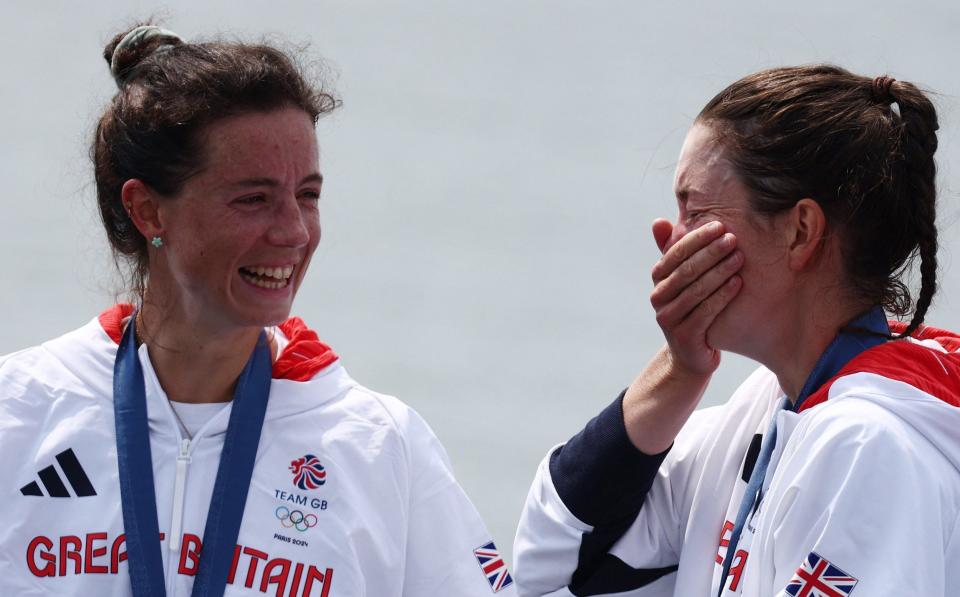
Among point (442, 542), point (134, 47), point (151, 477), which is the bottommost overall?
point (442, 542)

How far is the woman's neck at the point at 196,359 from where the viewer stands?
2703mm

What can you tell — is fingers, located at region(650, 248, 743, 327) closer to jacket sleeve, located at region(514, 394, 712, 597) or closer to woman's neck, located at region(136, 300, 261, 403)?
jacket sleeve, located at region(514, 394, 712, 597)

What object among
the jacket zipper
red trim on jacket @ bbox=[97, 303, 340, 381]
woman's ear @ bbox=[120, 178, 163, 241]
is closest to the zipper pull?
the jacket zipper

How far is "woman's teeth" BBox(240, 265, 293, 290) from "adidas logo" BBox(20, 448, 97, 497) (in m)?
0.41

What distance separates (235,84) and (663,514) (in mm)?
1115

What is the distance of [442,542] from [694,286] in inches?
24.3

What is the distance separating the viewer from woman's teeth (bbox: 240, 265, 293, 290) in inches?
103

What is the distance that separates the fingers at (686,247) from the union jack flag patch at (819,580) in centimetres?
60

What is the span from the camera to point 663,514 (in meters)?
2.94

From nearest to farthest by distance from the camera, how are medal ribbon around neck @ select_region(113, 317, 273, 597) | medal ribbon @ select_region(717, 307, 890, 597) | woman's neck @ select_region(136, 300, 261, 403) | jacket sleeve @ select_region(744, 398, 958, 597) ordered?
jacket sleeve @ select_region(744, 398, 958, 597) → medal ribbon around neck @ select_region(113, 317, 273, 597) → medal ribbon @ select_region(717, 307, 890, 597) → woman's neck @ select_region(136, 300, 261, 403)

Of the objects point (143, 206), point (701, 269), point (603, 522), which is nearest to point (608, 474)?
point (603, 522)

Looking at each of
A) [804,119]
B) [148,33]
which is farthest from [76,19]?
[804,119]

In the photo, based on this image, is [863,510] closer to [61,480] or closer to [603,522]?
→ [603,522]

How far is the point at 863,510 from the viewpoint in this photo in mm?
2326
